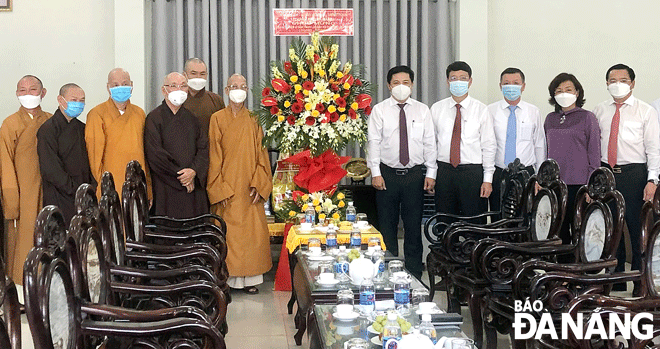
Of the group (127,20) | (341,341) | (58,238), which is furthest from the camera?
(127,20)

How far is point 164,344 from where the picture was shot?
2795mm

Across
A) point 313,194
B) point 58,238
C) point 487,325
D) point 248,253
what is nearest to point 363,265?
point 487,325

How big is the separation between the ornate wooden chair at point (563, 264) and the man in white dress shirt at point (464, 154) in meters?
1.41

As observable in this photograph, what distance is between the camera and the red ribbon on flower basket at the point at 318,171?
498 cm

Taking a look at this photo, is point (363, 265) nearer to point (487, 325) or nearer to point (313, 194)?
point (487, 325)

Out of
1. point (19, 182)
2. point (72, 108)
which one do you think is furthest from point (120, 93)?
point (19, 182)

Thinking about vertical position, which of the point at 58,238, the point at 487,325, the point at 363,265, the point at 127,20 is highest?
the point at 127,20

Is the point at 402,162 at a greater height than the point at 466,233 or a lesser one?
greater

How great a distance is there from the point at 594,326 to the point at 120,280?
6.48 ft

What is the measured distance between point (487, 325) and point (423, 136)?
2201 millimetres

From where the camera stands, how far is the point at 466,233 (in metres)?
4.37

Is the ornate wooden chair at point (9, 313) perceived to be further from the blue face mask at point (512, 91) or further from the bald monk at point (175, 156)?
the blue face mask at point (512, 91)

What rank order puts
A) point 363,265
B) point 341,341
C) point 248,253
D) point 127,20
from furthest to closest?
1. point 127,20
2. point 248,253
3. point 363,265
4. point 341,341

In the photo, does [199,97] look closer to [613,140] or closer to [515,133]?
[515,133]
